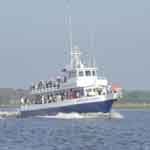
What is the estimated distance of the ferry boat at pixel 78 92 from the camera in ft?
442

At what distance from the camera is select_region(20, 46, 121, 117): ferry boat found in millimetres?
134750

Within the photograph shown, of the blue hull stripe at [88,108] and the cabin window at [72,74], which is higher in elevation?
the cabin window at [72,74]

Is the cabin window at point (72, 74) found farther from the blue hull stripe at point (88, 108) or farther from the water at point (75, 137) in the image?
the water at point (75, 137)

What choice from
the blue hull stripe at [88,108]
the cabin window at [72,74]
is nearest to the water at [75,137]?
the blue hull stripe at [88,108]

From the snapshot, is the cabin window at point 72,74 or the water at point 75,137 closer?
the water at point 75,137

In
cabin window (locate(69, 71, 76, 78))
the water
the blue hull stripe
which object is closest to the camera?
the water

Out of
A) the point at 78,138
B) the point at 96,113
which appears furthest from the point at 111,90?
the point at 78,138

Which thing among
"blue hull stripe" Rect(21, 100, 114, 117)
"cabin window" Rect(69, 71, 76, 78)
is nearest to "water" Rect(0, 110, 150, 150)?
"blue hull stripe" Rect(21, 100, 114, 117)

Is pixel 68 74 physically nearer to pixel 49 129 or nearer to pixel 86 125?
pixel 86 125

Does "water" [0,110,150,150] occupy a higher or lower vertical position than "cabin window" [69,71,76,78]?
lower

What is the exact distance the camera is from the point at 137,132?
101250 millimetres

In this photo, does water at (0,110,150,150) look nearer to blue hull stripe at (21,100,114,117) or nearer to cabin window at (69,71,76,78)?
blue hull stripe at (21,100,114,117)

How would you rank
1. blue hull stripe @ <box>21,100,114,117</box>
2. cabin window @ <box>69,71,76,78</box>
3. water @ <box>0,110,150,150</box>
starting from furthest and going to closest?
cabin window @ <box>69,71,76,78</box>, blue hull stripe @ <box>21,100,114,117</box>, water @ <box>0,110,150,150</box>

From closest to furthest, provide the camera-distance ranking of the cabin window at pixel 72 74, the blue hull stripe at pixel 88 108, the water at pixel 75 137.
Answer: the water at pixel 75 137, the blue hull stripe at pixel 88 108, the cabin window at pixel 72 74
